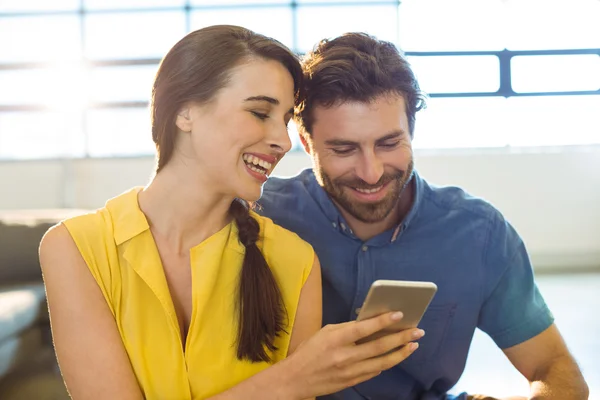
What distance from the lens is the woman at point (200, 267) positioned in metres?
1.33

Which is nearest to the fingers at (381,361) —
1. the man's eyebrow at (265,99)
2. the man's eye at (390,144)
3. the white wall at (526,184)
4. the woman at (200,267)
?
the woman at (200,267)

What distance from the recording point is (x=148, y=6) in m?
5.95

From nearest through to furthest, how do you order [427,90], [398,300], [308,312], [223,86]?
[398,300], [223,86], [308,312], [427,90]

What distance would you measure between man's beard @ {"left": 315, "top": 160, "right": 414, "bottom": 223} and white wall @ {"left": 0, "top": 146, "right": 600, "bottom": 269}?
4.01m

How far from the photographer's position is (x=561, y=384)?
1.69 metres

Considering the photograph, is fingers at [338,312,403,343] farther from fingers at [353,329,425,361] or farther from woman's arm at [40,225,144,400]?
woman's arm at [40,225,144,400]

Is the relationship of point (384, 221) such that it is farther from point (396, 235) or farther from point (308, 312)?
point (308, 312)

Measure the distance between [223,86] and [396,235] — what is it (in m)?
0.70

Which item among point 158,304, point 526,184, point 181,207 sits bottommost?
point 526,184

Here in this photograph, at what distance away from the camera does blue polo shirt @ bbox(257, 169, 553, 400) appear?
5.96 feet

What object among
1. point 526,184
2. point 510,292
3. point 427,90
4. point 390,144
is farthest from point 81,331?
point 526,184

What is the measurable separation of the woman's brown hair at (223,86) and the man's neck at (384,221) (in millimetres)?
416

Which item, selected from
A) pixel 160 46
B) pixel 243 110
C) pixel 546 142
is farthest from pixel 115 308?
pixel 546 142

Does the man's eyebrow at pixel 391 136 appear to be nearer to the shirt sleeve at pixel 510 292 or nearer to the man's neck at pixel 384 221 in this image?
the man's neck at pixel 384 221
